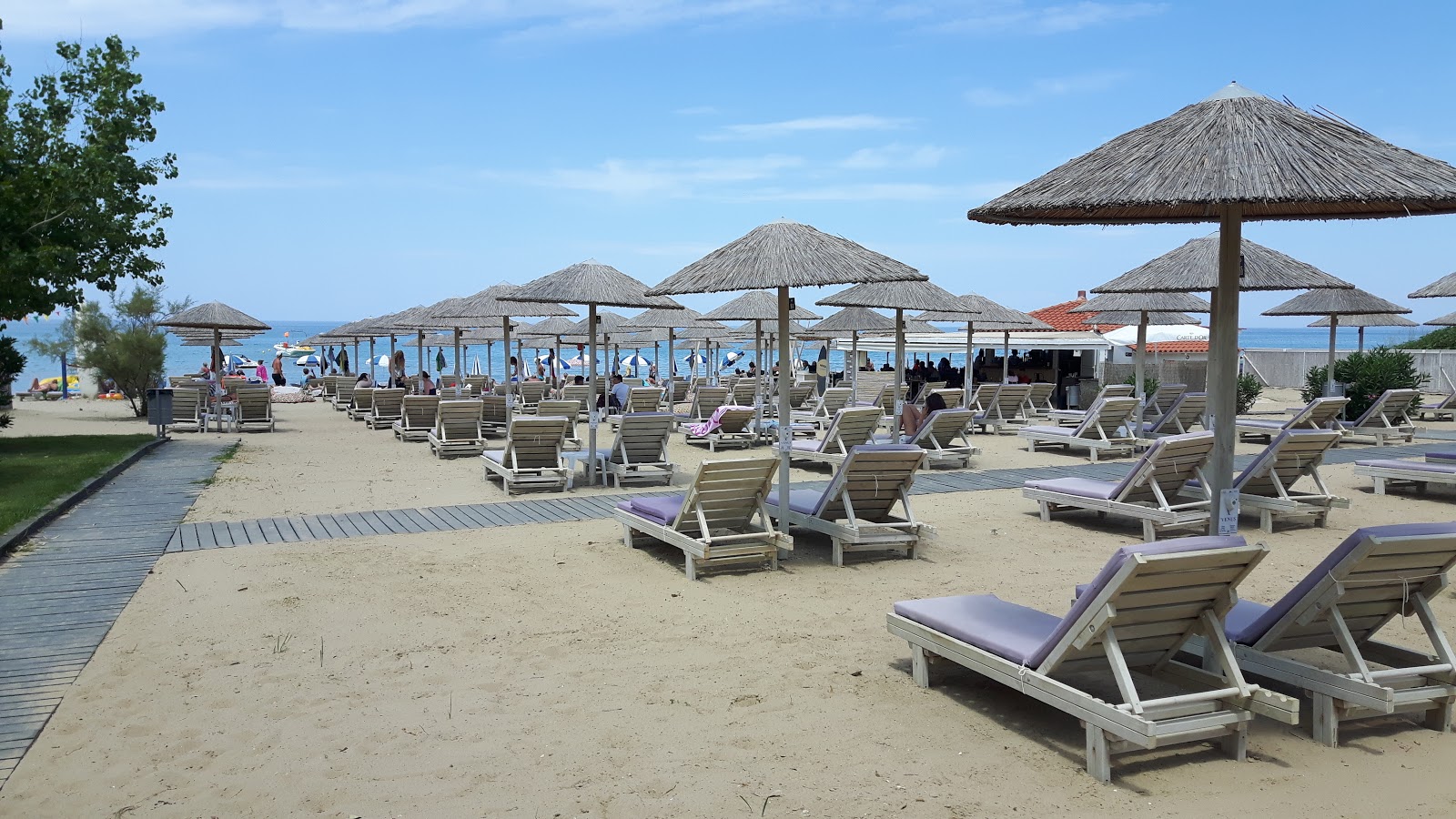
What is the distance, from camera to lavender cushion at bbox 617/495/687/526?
23.5 ft

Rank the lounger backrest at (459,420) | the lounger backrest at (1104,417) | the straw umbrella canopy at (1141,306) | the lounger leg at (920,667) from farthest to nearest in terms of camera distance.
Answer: the straw umbrella canopy at (1141,306)
the lounger backrest at (459,420)
the lounger backrest at (1104,417)
the lounger leg at (920,667)

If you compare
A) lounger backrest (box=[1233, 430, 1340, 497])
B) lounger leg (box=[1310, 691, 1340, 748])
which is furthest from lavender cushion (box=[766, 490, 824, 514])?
lounger leg (box=[1310, 691, 1340, 748])

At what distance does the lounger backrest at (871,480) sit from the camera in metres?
7.12

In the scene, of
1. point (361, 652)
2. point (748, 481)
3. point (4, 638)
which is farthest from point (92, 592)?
point (748, 481)

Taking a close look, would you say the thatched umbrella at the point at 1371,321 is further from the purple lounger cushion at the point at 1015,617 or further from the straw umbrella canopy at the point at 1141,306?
the purple lounger cushion at the point at 1015,617

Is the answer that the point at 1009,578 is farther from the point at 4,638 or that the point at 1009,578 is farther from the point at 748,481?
the point at 4,638

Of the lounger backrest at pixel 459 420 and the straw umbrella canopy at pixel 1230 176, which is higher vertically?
the straw umbrella canopy at pixel 1230 176

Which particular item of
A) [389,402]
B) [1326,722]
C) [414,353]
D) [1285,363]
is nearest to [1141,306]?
[1326,722]

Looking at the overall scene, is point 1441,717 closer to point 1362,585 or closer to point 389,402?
point 1362,585

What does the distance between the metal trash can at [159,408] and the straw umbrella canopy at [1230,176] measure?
45.7 ft

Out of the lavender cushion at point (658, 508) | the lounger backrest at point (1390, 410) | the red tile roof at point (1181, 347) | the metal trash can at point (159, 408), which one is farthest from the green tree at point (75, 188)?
the red tile roof at point (1181, 347)

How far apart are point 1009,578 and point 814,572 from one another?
1219mm

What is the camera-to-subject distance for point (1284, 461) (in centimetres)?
863

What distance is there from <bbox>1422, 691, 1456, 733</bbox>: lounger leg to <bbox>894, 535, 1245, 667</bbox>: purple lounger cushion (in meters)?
1.09
